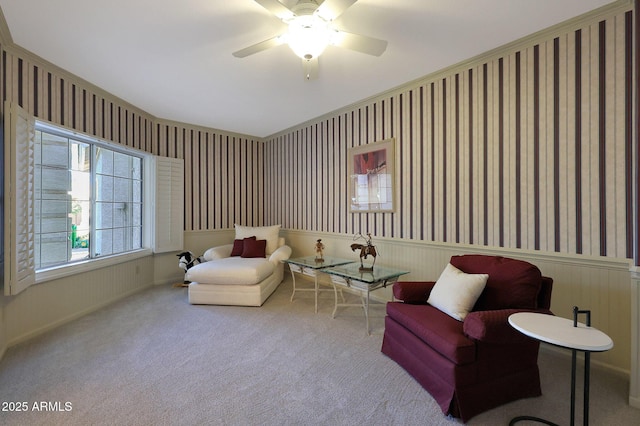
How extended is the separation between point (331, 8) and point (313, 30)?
7.7 inches

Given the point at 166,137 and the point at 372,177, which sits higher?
the point at 166,137

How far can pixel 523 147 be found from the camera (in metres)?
2.57

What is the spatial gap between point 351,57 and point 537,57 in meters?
1.61

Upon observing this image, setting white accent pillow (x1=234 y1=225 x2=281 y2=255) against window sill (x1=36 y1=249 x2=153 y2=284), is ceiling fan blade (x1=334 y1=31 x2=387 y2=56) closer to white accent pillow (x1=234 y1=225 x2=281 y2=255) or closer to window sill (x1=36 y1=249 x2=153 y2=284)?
white accent pillow (x1=234 y1=225 x2=281 y2=255)

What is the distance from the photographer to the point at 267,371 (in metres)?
2.19

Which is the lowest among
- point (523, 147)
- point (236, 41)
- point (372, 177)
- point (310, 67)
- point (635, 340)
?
point (635, 340)

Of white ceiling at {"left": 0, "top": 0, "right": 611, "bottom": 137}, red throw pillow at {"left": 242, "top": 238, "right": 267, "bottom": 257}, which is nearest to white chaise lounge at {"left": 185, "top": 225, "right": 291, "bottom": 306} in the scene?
red throw pillow at {"left": 242, "top": 238, "right": 267, "bottom": 257}

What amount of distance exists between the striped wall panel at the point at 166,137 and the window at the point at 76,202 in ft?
0.60

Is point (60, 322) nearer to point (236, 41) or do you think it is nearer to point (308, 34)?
point (236, 41)

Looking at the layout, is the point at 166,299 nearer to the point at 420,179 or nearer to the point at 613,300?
the point at 420,179

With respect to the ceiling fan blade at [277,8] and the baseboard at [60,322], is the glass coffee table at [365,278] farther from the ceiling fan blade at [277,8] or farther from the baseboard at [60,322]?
the baseboard at [60,322]

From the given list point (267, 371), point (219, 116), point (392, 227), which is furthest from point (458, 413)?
point (219, 116)

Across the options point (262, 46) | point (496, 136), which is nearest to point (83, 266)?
point (262, 46)

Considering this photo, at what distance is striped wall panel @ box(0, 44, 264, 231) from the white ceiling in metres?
0.22
